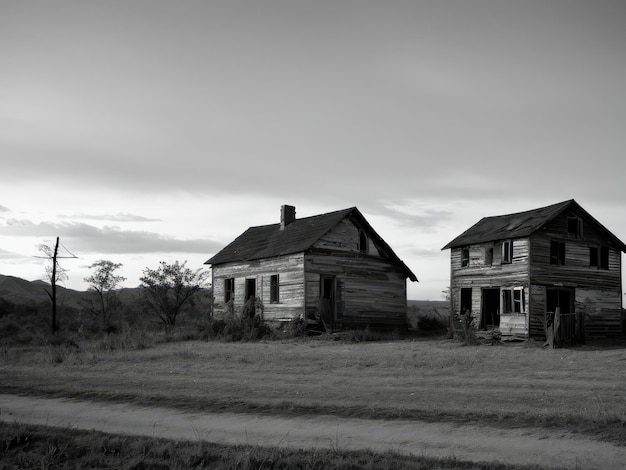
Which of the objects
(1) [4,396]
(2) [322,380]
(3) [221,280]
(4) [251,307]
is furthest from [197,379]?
(3) [221,280]

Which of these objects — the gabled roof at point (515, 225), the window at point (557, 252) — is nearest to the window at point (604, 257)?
the gabled roof at point (515, 225)

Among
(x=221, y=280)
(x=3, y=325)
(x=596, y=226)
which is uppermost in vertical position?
(x=596, y=226)

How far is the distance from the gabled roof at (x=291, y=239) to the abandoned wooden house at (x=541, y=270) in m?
3.90

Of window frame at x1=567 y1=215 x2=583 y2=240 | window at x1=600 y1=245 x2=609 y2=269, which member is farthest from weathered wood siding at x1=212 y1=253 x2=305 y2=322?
window at x1=600 y1=245 x2=609 y2=269

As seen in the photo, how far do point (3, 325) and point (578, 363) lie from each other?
32194mm

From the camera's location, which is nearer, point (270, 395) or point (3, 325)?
point (270, 395)

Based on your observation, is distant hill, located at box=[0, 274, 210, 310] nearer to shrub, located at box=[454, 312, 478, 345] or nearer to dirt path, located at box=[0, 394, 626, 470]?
shrub, located at box=[454, 312, 478, 345]

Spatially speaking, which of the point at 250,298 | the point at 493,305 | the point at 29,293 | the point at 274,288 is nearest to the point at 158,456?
the point at 274,288

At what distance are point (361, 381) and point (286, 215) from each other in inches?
818

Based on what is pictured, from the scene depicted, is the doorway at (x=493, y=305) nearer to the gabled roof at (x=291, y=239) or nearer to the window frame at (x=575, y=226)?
the gabled roof at (x=291, y=239)

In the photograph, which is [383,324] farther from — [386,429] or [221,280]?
[386,429]

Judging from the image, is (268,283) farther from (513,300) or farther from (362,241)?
(513,300)

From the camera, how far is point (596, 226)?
1128 inches

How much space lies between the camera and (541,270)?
26.5 metres
